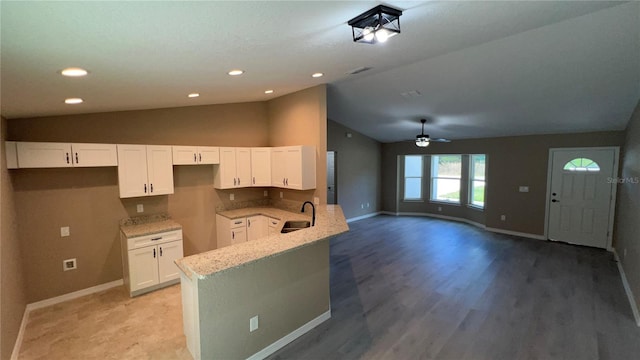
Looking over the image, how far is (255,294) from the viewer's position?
256 cm

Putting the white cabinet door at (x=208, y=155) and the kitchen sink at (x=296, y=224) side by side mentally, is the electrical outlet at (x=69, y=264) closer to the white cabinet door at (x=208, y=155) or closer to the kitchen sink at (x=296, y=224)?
the white cabinet door at (x=208, y=155)

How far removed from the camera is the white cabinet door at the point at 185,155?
14.0 ft

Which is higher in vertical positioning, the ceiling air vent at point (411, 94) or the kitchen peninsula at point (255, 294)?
the ceiling air vent at point (411, 94)

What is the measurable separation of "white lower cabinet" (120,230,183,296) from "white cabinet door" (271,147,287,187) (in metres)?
1.73

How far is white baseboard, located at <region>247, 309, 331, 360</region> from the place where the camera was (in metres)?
2.62

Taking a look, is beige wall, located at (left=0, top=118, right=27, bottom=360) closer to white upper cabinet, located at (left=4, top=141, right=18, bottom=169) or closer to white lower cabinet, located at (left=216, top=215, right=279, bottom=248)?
white upper cabinet, located at (left=4, top=141, right=18, bottom=169)

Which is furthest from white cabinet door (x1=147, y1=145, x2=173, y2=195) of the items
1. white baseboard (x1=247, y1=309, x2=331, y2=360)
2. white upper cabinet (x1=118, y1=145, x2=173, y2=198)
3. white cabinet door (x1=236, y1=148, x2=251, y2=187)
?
white baseboard (x1=247, y1=309, x2=331, y2=360)

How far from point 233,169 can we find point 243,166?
0.19 m

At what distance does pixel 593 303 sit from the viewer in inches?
144

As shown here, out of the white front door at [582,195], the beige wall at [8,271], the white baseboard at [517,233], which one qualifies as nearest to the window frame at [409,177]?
the white baseboard at [517,233]

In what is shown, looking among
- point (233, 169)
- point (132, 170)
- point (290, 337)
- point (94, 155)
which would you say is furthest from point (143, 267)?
point (290, 337)

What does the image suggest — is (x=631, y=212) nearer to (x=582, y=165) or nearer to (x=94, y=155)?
(x=582, y=165)

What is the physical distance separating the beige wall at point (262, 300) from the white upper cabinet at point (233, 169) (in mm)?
2464

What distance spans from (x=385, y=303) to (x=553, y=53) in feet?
11.5
